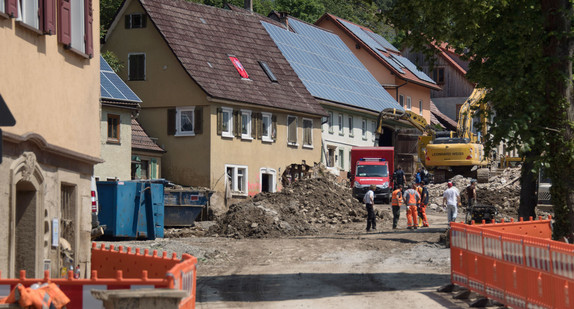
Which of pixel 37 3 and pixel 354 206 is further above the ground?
pixel 37 3

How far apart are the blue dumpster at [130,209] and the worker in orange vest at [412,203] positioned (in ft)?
29.2

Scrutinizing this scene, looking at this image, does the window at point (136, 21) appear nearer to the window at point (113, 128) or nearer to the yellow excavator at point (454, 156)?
the window at point (113, 128)

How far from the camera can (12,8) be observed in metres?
17.2

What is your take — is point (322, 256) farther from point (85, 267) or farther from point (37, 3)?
point (37, 3)

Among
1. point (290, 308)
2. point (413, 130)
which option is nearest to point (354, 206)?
point (413, 130)

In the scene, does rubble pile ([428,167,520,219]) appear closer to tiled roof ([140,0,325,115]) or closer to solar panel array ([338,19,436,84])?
tiled roof ([140,0,325,115])

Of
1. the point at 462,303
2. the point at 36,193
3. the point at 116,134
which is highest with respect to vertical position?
the point at 116,134

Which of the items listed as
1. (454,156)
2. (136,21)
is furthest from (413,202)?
(454,156)

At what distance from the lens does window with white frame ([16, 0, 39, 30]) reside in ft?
58.7

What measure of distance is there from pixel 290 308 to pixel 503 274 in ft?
11.8

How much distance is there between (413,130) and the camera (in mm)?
71938

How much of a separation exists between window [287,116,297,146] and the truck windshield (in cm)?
497

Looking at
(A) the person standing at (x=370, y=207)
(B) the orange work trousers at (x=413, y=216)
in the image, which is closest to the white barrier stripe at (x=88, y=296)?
(A) the person standing at (x=370, y=207)

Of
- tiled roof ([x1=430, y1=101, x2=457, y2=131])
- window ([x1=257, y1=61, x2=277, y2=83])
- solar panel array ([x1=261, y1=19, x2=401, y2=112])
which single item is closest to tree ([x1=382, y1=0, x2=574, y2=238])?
window ([x1=257, y1=61, x2=277, y2=83])
